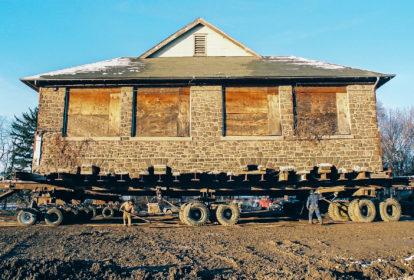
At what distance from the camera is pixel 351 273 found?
4656mm

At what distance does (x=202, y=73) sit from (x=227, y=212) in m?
5.64

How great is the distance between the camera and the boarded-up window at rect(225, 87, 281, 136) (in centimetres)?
1155

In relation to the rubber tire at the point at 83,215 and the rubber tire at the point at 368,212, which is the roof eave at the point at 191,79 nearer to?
the rubber tire at the point at 368,212

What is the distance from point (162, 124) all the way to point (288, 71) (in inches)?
226

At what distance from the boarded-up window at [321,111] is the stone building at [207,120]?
0.13 feet

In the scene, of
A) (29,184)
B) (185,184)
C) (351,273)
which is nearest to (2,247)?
(29,184)

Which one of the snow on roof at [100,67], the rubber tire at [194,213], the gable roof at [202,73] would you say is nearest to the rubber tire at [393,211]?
the gable roof at [202,73]

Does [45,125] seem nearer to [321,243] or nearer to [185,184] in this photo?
[185,184]

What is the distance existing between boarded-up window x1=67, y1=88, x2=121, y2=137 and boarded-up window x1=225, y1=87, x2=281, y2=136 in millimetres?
4538

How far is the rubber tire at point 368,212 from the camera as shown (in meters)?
10.8

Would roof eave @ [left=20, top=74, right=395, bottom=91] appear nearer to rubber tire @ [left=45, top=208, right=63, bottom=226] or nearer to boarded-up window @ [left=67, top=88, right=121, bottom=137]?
boarded-up window @ [left=67, top=88, right=121, bottom=137]

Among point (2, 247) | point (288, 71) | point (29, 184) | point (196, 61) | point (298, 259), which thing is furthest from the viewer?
point (196, 61)

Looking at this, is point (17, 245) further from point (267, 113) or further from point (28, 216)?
point (267, 113)

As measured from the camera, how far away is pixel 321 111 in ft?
38.7
